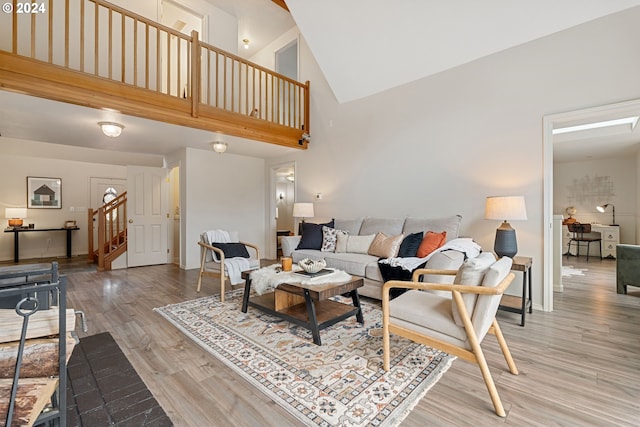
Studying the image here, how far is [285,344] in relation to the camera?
7.82ft

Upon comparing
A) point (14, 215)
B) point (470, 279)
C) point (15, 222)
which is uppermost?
point (14, 215)

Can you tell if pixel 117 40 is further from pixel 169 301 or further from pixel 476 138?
pixel 476 138

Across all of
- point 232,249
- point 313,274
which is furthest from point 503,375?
point 232,249

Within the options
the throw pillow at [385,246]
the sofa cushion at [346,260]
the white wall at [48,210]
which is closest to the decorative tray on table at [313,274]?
the sofa cushion at [346,260]

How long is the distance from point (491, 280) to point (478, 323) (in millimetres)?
263

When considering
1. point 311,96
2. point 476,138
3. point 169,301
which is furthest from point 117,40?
point 476,138

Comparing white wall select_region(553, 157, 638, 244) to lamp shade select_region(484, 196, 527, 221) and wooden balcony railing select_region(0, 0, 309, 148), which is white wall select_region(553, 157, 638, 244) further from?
wooden balcony railing select_region(0, 0, 309, 148)

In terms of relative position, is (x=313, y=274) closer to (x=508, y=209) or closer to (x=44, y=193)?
(x=508, y=209)

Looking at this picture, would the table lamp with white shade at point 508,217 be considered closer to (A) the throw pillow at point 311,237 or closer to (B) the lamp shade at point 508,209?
(B) the lamp shade at point 508,209

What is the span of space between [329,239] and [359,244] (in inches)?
19.9

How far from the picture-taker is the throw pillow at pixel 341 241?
14.0 feet

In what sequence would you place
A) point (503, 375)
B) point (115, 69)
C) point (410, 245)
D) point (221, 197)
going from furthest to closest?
point (221, 197) → point (115, 69) → point (410, 245) → point (503, 375)

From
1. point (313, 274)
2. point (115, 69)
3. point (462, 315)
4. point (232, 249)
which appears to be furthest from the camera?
point (115, 69)

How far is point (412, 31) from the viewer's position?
3764 millimetres
